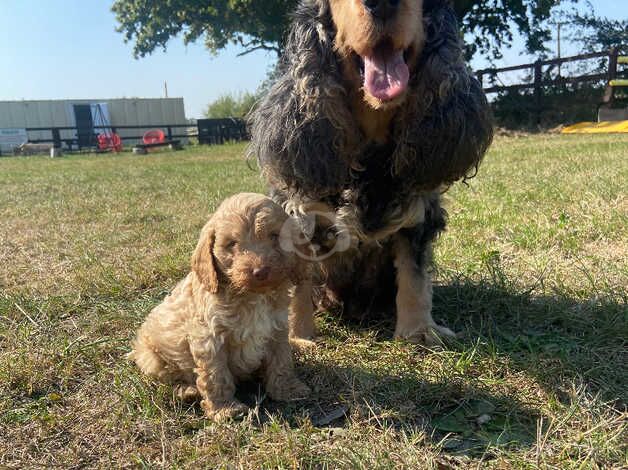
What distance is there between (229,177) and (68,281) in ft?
23.0

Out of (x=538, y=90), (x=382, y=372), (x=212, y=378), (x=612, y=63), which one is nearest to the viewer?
(x=212, y=378)

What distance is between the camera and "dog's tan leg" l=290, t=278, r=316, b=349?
9.74 feet

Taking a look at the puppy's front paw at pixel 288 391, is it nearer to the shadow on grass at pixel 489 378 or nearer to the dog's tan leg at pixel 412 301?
the shadow on grass at pixel 489 378

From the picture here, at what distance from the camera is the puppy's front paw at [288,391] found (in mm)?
2328

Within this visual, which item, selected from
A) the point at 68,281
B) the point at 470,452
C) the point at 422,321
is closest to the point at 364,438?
the point at 470,452

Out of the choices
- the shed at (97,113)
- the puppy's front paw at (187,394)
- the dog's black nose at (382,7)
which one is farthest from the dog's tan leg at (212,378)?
the shed at (97,113)

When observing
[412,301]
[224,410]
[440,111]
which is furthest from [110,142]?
[224,410]

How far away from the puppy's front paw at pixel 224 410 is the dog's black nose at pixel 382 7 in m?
1.77

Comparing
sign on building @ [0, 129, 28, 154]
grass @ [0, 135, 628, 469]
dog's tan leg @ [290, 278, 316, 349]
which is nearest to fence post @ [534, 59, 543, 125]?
grass @ [0, 135, 628, 469]

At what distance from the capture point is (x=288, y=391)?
234 centimetres

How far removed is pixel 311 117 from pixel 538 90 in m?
21.1

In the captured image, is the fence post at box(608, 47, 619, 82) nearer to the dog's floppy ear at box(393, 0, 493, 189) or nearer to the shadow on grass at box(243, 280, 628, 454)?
the shadow on grass at box(243, 280, 628, 454)

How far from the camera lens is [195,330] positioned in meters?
2.23

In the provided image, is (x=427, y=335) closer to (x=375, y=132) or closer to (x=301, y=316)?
(x=301, y=316)
